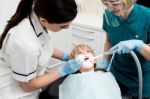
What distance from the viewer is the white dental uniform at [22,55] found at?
1305 mm

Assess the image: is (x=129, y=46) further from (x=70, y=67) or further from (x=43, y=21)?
(x=43, y=21)

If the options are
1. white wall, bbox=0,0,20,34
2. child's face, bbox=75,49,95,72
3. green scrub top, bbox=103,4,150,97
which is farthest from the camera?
white wall, bbox=0,0,20,34

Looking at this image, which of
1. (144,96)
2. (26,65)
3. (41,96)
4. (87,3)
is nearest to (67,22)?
(26,65)

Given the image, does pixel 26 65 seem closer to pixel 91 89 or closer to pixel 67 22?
pixel 67 22

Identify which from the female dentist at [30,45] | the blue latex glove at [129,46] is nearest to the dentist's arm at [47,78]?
the female dentist at [30,45]

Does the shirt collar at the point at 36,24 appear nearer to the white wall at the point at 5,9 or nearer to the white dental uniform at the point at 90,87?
the white dental uniform at the point at 90,87

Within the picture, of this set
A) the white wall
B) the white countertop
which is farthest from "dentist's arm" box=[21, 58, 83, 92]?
the white wall

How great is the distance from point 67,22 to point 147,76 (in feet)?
2.11

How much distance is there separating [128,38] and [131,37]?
2 cm

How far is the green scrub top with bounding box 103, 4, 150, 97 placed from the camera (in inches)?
58.5

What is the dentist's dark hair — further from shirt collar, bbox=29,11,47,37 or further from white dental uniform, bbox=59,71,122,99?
white dental uniform, bbox=59,71,122,99

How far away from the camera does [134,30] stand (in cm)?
150

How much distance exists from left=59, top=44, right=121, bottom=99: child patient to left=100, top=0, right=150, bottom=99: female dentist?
11cm

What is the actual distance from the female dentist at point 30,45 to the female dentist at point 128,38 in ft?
0.90
